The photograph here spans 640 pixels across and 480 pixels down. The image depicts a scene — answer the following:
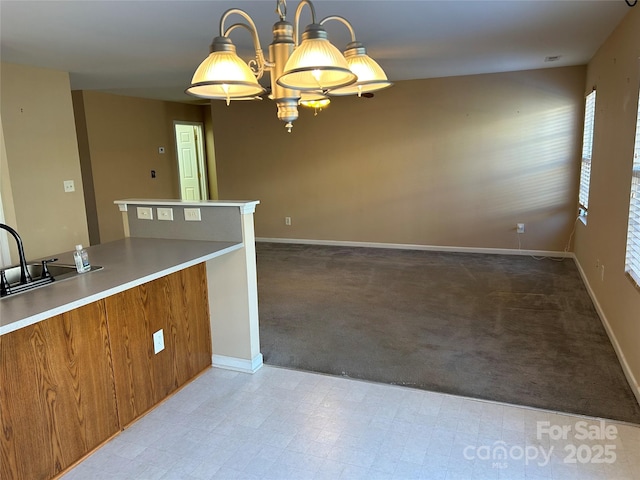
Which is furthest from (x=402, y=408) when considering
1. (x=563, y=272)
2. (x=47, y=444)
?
(x=563, y=272)

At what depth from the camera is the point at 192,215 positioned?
281 centimetres

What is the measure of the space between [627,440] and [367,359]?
4.76ft

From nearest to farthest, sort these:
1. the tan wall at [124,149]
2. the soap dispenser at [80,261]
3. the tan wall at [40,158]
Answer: the soap dispenser at [80,261]
the tan wall at [40,158]
the tan wall at [124,149]

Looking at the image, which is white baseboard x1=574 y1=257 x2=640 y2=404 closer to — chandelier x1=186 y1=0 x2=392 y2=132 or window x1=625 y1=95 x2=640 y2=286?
window x1=625 y1=95 x2=640 y2=286

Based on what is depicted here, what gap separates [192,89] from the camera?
1.95 meters

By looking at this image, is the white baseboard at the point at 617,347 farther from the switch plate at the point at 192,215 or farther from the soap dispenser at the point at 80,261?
the soap dispenser at the point at 80,261

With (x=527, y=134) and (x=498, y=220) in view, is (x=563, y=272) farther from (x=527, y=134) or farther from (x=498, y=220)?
(x=527, y=134)

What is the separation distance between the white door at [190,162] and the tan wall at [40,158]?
333 centimetres

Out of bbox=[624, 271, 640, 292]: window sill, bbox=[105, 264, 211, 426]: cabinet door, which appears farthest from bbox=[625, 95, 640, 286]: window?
bbox=[105, 264, 211, 426]: cabinet door

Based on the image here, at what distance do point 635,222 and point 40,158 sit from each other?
5.04 meters

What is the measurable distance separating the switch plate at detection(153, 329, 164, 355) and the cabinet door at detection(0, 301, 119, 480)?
30 cm

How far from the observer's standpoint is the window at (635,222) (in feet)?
8.46

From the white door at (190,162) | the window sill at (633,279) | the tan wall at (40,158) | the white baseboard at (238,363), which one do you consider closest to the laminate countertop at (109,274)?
the white baseboard at (238,363)

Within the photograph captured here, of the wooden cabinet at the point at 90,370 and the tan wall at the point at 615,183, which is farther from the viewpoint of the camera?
the tan wall at the point at 615,183
